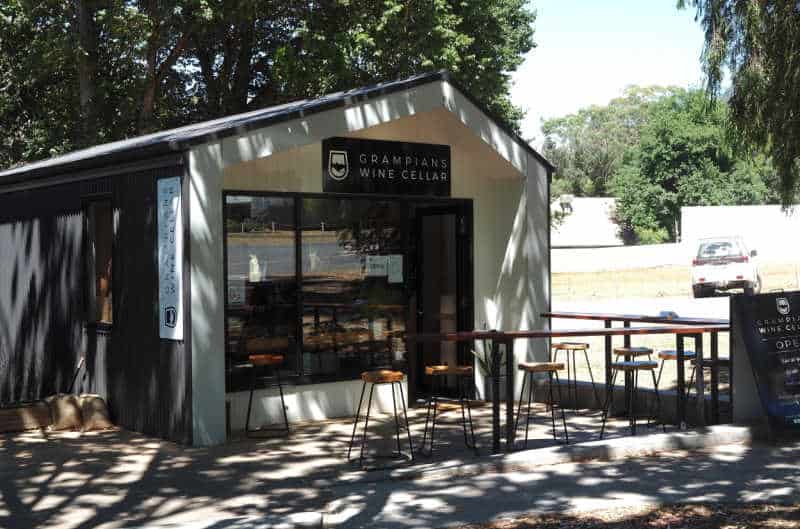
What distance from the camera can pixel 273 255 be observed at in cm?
1045

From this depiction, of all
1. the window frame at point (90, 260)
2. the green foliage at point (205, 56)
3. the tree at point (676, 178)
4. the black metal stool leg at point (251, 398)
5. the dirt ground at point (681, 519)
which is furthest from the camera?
the tree at point (676, 178)

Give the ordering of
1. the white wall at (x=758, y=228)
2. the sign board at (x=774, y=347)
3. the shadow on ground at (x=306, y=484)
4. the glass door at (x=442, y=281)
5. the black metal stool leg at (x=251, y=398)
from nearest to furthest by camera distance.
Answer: the shadow on ground at (x=306, y=484) → the sign board at (x=774, y=347) → the black metal stool leg at (x=251, y=398) → the glass door at (x=442, y=281) → the white wall at (x=758, y=228)

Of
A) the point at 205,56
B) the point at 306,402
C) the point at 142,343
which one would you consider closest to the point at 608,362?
the point at 306,402

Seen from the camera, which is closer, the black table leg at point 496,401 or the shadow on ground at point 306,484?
the shadow on ground at point 306,484

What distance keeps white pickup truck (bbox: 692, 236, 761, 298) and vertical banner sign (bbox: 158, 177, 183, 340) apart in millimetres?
19979

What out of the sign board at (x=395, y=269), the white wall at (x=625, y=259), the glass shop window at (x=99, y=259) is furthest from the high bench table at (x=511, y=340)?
the white wall at (x=625, y=259)

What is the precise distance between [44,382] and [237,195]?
12.2 ft

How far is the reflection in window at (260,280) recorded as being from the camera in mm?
10141

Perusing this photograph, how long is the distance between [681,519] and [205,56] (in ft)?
84.6

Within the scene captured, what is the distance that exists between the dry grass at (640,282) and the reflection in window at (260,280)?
18.3 m

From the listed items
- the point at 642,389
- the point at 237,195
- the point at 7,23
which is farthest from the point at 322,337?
the point at 7,23

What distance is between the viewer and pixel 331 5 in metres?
25.9

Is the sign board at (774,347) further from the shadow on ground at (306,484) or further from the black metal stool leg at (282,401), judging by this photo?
the black metal stool leg at (282,401)

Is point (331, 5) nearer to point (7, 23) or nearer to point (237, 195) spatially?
point (7, 23)
